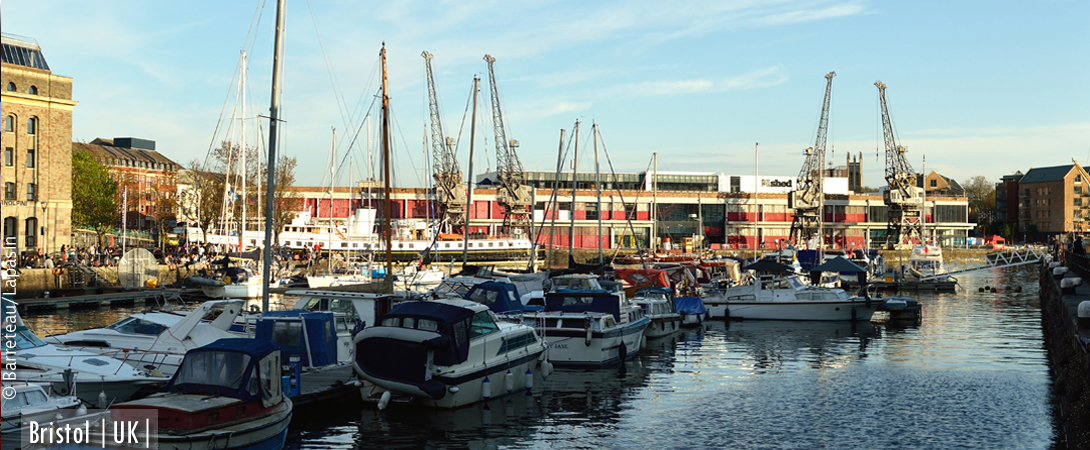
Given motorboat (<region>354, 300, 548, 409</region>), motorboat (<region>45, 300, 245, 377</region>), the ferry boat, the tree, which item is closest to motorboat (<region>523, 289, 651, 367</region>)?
motorboat (<region>354, 300, 548, 409</region>)

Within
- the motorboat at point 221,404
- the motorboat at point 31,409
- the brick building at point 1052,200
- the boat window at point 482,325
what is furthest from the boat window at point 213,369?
the brick building at point 1052,200

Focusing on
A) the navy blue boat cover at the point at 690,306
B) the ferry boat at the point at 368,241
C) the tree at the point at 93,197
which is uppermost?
the tree at the point at 93,197

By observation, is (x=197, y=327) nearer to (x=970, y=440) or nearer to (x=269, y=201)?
(x=269, y=201)

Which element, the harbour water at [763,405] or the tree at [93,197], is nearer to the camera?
the harbour water at [763,405]

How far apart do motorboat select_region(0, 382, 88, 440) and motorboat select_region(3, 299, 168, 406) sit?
256 cm

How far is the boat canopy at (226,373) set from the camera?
18.0m

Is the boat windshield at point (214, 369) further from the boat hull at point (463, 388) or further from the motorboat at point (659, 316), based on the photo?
the motorboat at point (659, 316)

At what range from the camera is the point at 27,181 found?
6650 cm

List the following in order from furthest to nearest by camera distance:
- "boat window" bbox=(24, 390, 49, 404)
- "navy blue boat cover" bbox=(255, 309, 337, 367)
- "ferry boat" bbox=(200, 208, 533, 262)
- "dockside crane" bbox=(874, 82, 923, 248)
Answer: "dockside crane" bbox=(874, 82, 923, 248) < "ferry boat" bbox=(200, 208, 533, 262) < "navy blue boat cover" bbox=(255, 309, 337, 367) < "boat window" bbox=(24, 390, 49, 404)

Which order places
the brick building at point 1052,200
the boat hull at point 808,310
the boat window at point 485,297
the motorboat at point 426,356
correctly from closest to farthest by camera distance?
the motorboat at point 426,356 < the boat window at point 485,297 < the boat hull at point 808,310 < the brick building at point 1052,200

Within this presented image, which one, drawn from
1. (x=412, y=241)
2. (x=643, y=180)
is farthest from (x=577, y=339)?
(x=643, y=180)

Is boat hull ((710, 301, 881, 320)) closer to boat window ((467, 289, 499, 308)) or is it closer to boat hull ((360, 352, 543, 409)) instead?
boat window ((467, 289, 499, 308))

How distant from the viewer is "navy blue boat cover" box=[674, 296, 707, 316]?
5131 centimetres

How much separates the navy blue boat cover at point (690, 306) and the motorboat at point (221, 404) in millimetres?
34570
